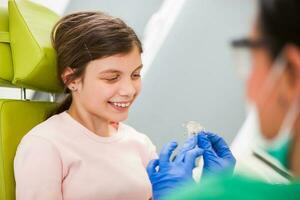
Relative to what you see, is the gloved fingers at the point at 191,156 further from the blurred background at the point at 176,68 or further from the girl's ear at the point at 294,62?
the girl's ear at the point at 294,62

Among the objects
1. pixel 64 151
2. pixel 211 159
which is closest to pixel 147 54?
pixel 64 151

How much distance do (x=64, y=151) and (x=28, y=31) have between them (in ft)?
1.28

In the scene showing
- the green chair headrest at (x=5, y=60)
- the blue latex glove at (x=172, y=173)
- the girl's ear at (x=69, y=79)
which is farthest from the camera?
the green chair headrest at (x=5, y=60)

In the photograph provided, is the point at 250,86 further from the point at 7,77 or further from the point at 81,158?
the point at 7,77

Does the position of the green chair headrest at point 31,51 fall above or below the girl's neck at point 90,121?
above

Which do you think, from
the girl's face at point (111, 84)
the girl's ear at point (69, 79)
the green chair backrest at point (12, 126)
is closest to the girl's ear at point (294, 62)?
the girl's face at point (111, 84)

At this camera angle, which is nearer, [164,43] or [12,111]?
[12,111]

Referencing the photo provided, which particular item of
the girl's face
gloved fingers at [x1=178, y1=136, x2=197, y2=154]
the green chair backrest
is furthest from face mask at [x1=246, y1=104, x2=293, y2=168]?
the green chair backrest

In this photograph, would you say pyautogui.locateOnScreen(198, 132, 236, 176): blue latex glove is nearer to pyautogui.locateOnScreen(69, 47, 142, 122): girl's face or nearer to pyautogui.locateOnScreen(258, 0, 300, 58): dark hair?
pyautogui.locateOnScreen(69, 47, 142, 122): girl's face

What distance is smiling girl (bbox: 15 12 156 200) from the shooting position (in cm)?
118

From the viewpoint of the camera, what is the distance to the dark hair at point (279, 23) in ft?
1.06

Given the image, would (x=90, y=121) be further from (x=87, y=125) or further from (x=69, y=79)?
(x=69, y=79)

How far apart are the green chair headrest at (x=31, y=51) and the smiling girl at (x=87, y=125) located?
47 mm

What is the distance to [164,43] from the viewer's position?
1.80 meters
